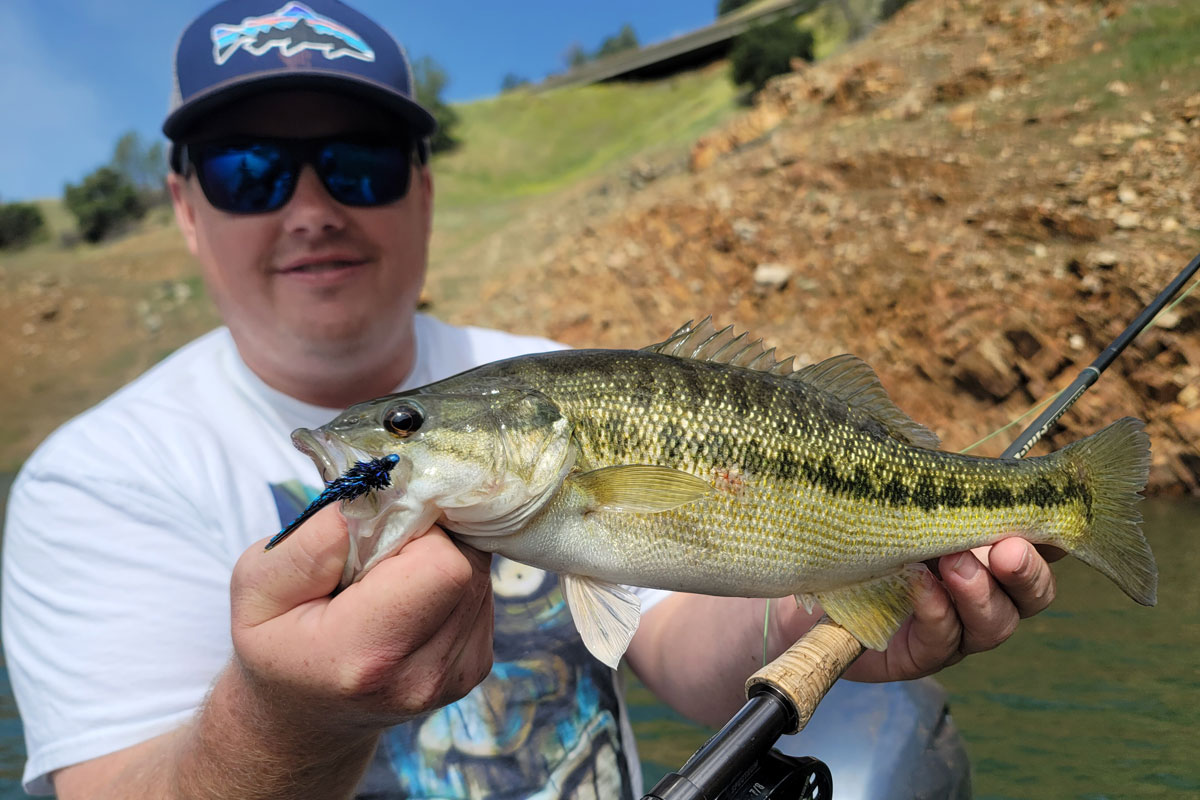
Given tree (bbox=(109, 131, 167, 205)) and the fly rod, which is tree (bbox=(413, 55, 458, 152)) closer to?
tree (bbox=(109, 131, 167, 205))

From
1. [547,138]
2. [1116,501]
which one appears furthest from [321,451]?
[547,138]

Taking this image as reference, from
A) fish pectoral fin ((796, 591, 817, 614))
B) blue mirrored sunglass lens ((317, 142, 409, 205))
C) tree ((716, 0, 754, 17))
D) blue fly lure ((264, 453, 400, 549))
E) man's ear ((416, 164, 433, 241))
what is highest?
tree ((716, 0, 754, 17))

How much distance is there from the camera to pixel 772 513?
1.81 m

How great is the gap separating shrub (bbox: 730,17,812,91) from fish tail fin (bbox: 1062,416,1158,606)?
28265 mm

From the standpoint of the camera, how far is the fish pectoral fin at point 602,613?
168cm

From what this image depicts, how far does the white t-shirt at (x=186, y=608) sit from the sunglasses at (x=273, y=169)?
52 centimetres

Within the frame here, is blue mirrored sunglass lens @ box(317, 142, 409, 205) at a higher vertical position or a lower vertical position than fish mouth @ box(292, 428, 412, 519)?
higher

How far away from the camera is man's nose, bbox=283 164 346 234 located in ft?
7.84

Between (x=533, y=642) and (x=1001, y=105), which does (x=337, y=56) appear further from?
(x=1001, y=105)

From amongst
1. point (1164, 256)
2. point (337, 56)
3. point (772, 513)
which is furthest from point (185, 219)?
point (1164, 256)

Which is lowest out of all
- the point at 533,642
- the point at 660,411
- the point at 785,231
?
the point at 785,231

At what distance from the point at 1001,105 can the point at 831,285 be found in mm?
4403

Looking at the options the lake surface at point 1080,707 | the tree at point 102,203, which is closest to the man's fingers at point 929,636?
the lake surface at point 1080,707

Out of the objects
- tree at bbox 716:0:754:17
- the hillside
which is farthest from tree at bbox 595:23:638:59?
the hillside
